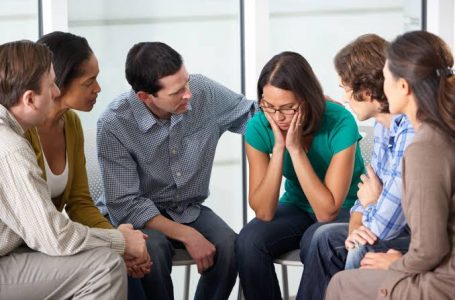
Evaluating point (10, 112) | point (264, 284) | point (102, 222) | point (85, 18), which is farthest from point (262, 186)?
point (85, 18)

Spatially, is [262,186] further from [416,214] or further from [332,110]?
[416,214]

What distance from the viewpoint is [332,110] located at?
3.21 m

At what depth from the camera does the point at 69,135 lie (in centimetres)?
311

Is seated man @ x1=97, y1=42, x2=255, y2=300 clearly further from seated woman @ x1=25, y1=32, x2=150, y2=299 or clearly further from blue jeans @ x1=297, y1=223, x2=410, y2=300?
blue jeans @ x1=297, y1=223, x2=410, y2=300

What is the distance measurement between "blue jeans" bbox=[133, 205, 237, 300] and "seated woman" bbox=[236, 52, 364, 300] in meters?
0.08

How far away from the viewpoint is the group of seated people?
92.8 inches

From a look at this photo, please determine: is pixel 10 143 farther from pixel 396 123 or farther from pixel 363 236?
pixel 396 123

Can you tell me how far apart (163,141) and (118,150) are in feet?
0.55

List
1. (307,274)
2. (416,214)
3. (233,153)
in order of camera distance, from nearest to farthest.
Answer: (416,214) < (307,274) < (233,153)

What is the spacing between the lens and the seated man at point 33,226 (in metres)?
2.49

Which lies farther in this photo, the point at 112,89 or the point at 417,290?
the point at 112,89

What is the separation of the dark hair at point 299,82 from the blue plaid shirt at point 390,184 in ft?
0.99

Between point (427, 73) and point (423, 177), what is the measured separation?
0.30m

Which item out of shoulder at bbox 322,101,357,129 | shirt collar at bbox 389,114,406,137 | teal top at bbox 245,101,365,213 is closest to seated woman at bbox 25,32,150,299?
teal top at bbox 245,101,365,213
